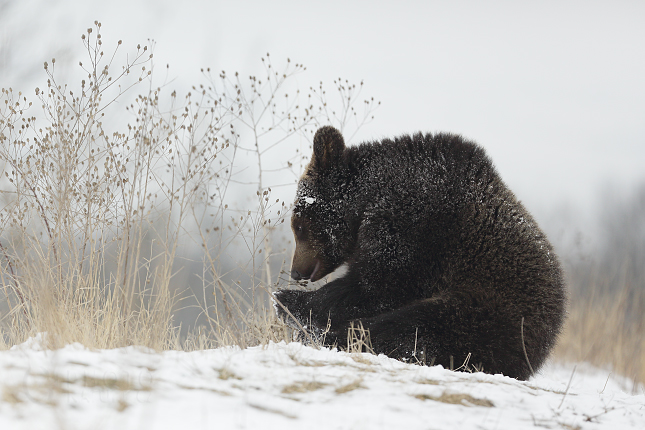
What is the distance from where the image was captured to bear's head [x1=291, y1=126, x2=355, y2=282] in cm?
455

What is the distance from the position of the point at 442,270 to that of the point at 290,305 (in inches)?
53.8

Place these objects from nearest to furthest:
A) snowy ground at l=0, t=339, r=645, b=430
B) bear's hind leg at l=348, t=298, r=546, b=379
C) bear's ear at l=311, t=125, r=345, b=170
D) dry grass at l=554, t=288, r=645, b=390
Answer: snowy ground at l=0, t=339, r=645, b=430 < bear's hind leg at l=348, t=298, r=546, b=379 < bear's ear at l=311, t=125, r=345, b=170 < dry grass at l=554, t=288, r=645, b=390

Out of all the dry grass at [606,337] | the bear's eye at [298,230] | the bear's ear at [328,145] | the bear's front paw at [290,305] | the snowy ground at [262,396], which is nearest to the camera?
the snowy ground at [262,396]

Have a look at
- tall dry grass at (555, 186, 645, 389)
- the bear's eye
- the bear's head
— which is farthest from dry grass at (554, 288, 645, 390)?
the bear's eye

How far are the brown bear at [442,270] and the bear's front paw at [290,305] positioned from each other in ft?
0.03

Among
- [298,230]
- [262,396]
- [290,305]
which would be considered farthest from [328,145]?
[262,396]

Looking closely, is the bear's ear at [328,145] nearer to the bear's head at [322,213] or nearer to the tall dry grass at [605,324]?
the bear's head at [322,213]

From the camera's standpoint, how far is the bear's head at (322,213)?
455cm

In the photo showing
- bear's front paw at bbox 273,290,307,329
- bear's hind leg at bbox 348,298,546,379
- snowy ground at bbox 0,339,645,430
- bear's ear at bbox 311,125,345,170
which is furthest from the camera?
→ bear's ear at bbox 311,125,345,170

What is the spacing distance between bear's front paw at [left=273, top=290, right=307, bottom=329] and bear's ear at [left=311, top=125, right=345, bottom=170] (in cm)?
116

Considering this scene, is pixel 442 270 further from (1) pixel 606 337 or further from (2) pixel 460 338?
(1) pixel 606 337

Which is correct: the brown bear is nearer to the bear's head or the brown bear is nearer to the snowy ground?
the bear's head

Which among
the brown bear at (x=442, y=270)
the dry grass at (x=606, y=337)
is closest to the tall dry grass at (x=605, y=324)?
the dry grass at (x=606, y=337)

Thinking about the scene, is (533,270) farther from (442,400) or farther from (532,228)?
(442,400)
